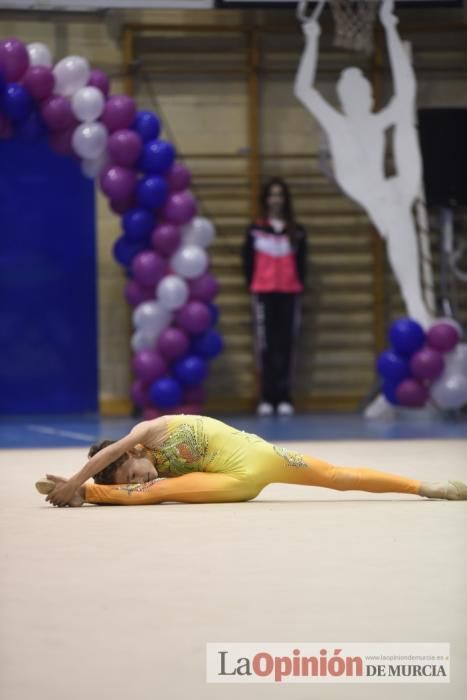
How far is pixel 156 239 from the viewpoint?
30.8 ft

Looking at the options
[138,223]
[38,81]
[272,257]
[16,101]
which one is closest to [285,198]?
[272,257]

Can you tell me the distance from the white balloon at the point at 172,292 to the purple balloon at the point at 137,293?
244 millimetres

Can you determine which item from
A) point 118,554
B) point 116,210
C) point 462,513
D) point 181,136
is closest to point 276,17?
point 181,136

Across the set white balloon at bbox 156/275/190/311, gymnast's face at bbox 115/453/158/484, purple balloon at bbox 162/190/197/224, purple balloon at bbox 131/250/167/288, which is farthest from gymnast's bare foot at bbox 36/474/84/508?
purple balloon at bbox 162/190/197/224

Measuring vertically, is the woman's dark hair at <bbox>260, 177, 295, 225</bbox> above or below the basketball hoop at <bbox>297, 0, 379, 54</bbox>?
below

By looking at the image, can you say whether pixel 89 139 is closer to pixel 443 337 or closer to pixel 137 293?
pixel 137 293

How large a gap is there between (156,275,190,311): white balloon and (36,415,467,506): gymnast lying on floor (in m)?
4.47

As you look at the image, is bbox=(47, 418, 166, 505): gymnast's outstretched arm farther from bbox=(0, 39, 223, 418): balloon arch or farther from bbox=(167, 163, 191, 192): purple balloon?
bbox=(167, 163, 191, 192): purple balloon

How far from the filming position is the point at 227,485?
16.0 ft

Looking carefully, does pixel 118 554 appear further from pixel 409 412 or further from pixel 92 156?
pixel 409 412

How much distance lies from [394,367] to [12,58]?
3.64m

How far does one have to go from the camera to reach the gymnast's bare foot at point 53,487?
15.9 ft

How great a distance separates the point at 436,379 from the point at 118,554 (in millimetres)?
5839

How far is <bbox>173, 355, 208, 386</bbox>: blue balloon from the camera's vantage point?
9500mm
